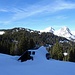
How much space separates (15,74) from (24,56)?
17.6m

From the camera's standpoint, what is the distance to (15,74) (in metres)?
14.8

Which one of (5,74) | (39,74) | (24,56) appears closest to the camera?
(5,74)

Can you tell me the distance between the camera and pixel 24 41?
7512 cm

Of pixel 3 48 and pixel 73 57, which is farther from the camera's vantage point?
pixel 3 48

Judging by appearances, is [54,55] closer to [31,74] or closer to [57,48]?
[57,48]

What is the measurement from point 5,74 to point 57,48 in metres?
62.5

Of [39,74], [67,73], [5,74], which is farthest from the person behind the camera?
[67,73]

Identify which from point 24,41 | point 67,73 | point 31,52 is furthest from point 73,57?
point 67,73

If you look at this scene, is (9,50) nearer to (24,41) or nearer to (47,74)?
(24,41)

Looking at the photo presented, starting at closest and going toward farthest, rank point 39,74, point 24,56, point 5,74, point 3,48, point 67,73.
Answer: point 5,74, point 39,74, point 67,73, point 24,56, point 3,48

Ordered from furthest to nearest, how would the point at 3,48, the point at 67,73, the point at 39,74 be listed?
the point at 3,48 < the point at 67,73 < the point at 39,74

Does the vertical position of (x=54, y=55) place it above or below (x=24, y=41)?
below

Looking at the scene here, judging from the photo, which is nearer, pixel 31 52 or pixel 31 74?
pixel 31 74

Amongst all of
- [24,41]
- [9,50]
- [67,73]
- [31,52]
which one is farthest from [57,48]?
[67,73]
